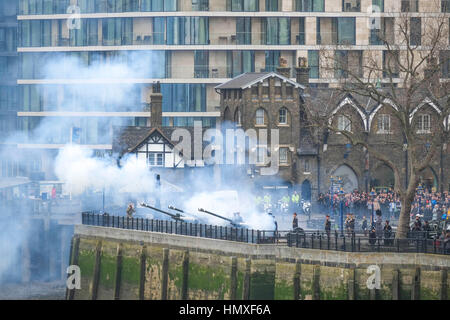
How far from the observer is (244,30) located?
118812 mm

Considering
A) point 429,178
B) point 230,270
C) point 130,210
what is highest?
point 429,178

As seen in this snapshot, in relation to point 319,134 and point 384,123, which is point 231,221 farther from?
point 384,123

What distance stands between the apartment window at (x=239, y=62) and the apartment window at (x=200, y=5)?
15.9ft

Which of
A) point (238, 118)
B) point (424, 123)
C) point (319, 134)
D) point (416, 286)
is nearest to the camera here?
point (416, 286)

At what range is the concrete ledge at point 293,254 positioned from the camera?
6062cm

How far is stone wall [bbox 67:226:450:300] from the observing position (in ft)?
200

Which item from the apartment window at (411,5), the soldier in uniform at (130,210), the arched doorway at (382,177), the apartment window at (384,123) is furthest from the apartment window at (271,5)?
the soldier in uniform at (130,210)

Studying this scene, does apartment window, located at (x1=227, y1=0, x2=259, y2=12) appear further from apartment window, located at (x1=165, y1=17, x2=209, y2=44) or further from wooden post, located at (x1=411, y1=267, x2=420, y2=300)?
wooden post, located at (x1=411, y1=267, x2=420, y2=300)

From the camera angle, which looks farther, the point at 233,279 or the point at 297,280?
the point at 233,279

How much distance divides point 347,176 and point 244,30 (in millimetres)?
25909

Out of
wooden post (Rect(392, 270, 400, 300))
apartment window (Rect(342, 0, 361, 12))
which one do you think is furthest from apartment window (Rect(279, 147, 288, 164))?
wooden post (Rect(392, 270, 400, 300))

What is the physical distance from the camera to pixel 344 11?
117562mm

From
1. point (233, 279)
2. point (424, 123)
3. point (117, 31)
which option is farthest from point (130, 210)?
point (117, 31)
